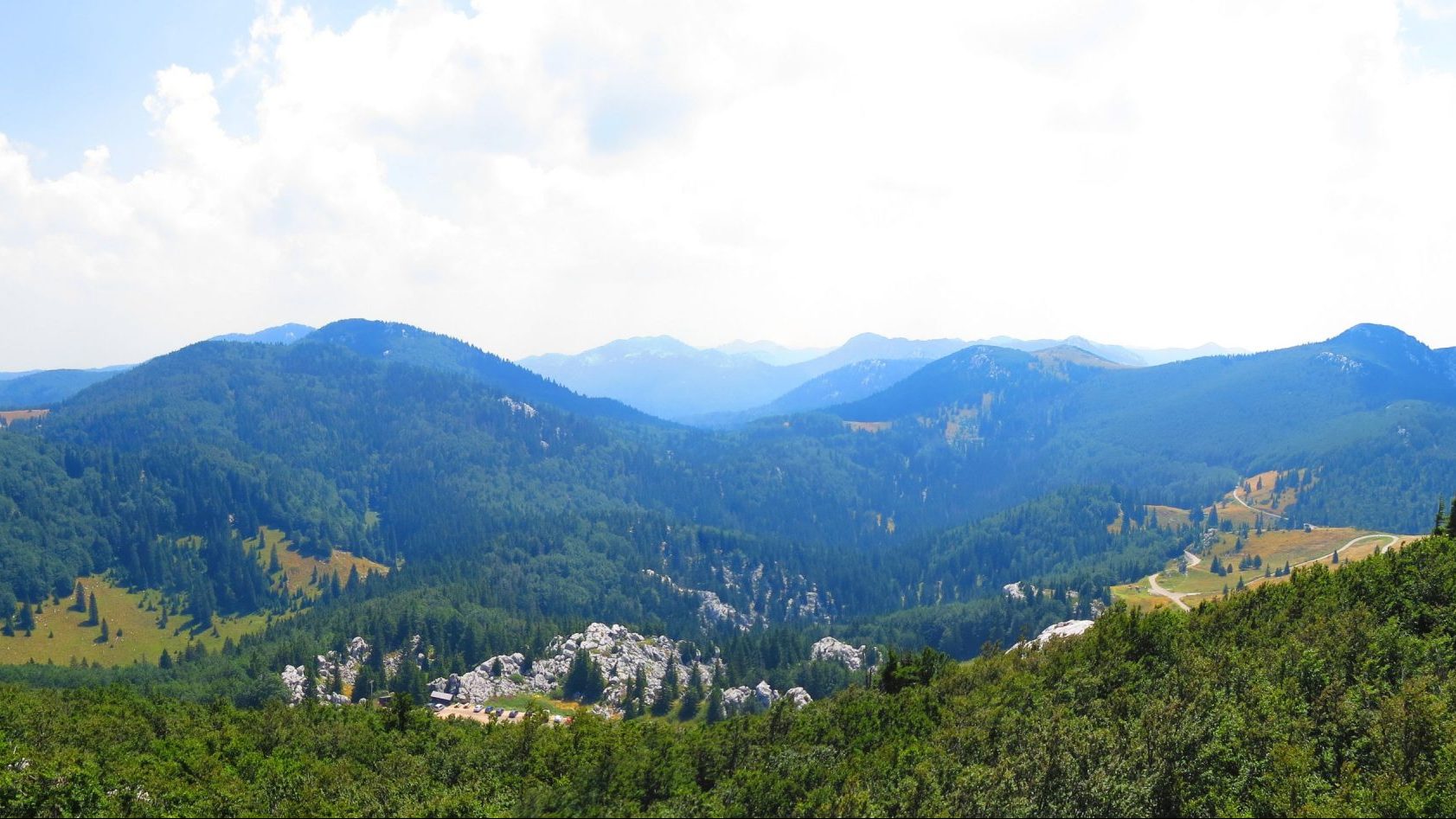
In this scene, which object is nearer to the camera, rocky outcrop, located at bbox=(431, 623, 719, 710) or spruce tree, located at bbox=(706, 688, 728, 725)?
spruce tree, located at bbox=(706, 688, 728, 725)

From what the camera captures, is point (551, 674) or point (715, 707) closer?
point (715, 707)

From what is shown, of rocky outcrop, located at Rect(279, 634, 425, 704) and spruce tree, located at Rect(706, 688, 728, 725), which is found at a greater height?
rocky outcrop, located at Rect(279, 634, 425, 704)

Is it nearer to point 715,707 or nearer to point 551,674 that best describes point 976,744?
point 715,707

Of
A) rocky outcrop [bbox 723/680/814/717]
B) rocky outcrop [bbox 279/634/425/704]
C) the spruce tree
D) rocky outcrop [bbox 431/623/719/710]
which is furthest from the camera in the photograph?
rocky outcrop [bbox 431/623/719/710]

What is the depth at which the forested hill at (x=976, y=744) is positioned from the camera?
5594 cm

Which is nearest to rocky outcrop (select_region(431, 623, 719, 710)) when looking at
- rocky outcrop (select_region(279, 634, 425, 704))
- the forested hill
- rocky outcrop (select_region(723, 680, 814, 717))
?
rocky outcrop (select_region(723, 680, 814, 717))

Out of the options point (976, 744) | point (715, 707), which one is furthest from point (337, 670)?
point (976, 744)

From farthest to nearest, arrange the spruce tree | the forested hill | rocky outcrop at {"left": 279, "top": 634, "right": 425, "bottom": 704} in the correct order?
rocky outcrop at {"left": 279, "top": 634, "right": 425, "bottom": 704}
the spruce tree
the forested hill

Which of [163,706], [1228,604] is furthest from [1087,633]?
[163,706]

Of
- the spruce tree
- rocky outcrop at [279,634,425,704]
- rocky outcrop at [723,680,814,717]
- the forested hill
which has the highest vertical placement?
the forested hill

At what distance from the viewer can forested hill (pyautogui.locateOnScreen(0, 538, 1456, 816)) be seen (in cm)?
5594

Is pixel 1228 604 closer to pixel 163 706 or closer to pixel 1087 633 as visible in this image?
pixel 1087 633

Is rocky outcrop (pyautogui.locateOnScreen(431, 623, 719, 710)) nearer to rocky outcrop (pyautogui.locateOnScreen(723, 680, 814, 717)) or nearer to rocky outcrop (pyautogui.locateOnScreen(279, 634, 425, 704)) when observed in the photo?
rocky outcrop (pyautogui.locateOnScreen(723, 680, 814, 717))

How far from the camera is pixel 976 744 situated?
2837 inches
